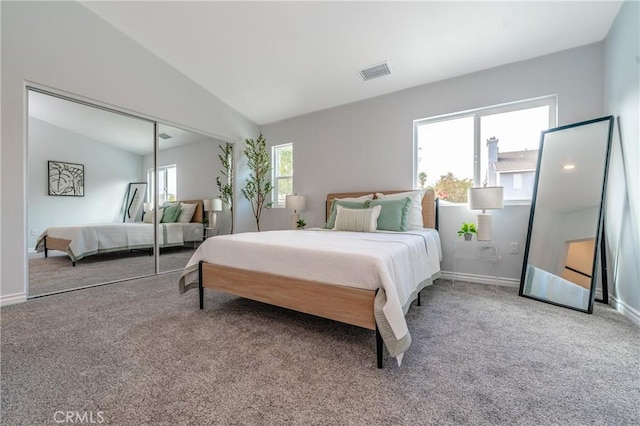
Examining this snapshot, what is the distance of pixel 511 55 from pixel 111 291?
5.13 m

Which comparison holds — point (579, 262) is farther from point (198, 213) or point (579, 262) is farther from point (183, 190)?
point (183, 190)

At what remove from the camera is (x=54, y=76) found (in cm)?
262

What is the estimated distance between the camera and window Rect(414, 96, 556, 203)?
2941 millimetres

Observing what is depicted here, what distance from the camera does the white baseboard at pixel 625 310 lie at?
1946mm

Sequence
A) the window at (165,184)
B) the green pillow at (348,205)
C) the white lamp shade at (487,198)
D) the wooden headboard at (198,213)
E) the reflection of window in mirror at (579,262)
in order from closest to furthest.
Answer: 1. the reflection of window in mirror at (579,262)
2. the white lamp shade at (487,198)
3. the green pillow at (348,205)
4. the window at (165,184)
5. the wooden headboard at (198,213)

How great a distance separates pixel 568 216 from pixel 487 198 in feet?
2.38

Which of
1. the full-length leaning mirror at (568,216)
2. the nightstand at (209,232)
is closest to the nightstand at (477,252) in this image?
the full-length leaning mirror at (568,216)

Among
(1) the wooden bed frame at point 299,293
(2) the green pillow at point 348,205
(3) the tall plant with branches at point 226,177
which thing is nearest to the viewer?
(1) the wooden bed frame at point 299,293

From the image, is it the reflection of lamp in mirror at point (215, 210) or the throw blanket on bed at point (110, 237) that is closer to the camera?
the throw blanket on bed at point (110, 237)

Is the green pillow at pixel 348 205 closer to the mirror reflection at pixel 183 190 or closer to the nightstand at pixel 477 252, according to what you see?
the nightstand at pixel 477 252

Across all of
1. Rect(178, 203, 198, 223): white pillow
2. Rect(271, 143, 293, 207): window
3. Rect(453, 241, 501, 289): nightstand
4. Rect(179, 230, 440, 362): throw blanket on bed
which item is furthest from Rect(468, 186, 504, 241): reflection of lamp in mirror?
Rect(178, 203, 198, 223): white pillow

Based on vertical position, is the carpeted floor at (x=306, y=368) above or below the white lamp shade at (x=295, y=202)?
below

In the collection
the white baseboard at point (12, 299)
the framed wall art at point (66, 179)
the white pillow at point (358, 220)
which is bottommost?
the white baseboard at point (12, 299)

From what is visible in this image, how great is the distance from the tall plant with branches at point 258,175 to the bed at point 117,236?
108cm
